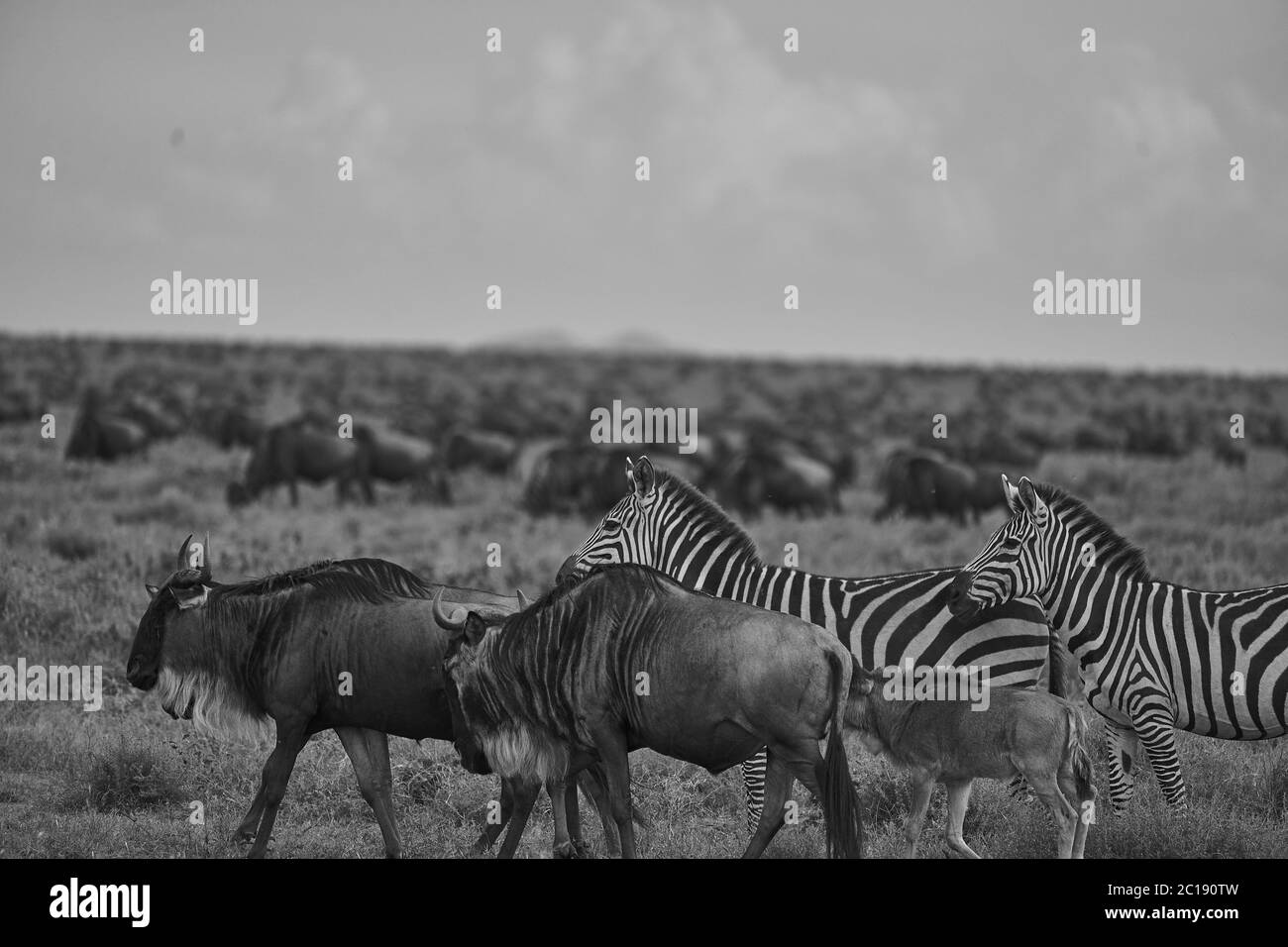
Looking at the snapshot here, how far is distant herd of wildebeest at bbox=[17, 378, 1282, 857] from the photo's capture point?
23.0 ft

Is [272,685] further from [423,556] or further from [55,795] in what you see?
[423,556]

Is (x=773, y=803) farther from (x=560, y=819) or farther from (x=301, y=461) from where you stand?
(x=301, y=461)

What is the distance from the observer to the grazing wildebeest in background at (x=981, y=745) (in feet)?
24.0

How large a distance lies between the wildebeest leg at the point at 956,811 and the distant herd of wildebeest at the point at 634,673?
0.04 ft

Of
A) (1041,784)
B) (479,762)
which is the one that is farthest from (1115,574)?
(479,762)

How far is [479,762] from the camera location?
7.43 metres

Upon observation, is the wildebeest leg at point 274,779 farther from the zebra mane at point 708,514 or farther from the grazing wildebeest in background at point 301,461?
the grazing wildebeest in background at point 301,461

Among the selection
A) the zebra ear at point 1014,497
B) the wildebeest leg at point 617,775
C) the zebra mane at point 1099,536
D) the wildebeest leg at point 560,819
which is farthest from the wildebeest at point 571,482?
the wildebeest leg at point 617,775

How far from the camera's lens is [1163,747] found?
8.02 m

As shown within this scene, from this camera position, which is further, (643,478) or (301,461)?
(301,461)

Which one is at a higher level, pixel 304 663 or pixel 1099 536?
pixel 1099 536

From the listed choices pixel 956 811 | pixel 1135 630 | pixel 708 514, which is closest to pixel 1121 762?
pixel 1135 630

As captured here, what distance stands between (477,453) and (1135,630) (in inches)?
783

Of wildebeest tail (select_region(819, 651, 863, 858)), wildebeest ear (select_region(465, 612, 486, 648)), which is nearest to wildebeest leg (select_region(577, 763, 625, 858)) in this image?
wildebeest ear (select_region(465, 612, 486, 648))
